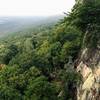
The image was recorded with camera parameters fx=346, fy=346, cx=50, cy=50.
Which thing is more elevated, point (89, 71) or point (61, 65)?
point (89, 71)

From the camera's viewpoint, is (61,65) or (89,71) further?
(61,65)

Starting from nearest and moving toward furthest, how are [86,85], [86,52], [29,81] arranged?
[86,85]
[86,52]
[29,81]

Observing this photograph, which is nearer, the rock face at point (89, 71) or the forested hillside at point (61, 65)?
the rock face at point (89, 71)

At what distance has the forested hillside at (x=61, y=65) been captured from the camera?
5444cm

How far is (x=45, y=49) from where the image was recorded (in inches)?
2677

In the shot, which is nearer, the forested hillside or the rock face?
the rock face

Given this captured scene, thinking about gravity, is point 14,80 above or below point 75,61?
below

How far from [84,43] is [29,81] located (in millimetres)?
12271

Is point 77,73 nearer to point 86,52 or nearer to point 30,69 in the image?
point 86,52

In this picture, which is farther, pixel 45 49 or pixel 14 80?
pixel 45 49

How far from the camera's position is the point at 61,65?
61719mm

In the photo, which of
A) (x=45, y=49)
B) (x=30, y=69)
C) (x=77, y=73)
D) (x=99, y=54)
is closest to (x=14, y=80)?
(x=30, y=69)

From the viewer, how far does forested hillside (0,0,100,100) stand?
54438 mm

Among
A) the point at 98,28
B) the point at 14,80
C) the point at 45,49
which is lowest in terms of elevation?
the point at 14,80
